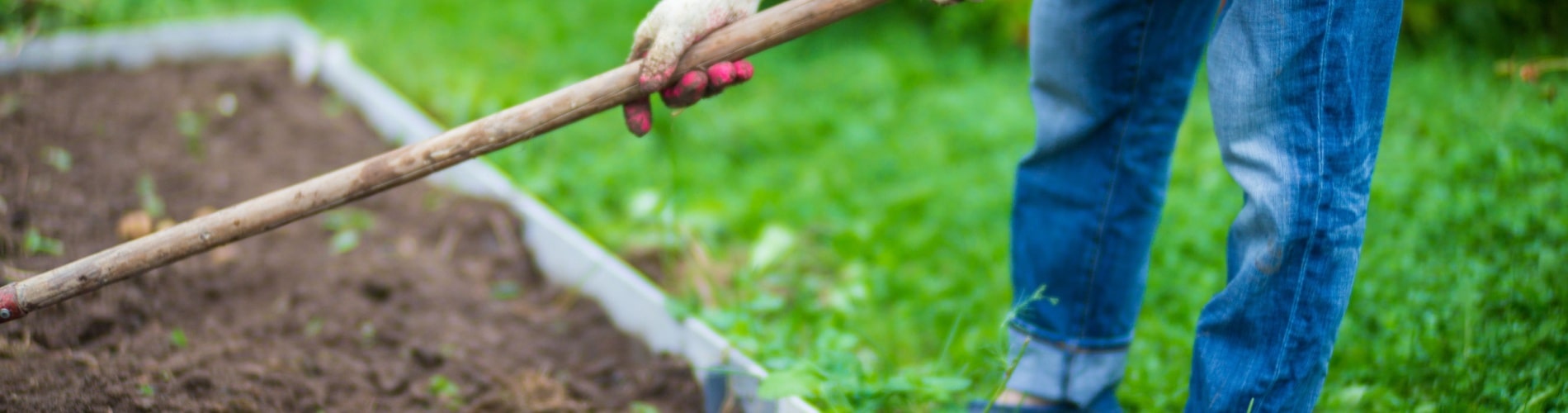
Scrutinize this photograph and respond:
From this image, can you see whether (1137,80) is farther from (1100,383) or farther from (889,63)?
(889,63)

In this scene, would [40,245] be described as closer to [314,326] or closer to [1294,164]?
[314,326]

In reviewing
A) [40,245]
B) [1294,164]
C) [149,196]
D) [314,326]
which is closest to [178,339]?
[314,326]

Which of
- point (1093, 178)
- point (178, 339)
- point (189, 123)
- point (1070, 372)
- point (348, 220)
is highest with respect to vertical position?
point (189, 123)

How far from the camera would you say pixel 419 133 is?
337 centimetres

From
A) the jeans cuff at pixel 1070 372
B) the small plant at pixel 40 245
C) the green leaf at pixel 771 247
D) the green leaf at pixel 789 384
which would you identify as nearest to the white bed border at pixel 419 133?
the green leaf at pixel 789 384

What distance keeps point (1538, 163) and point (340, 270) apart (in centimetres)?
318

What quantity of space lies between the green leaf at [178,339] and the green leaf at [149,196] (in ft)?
2.86

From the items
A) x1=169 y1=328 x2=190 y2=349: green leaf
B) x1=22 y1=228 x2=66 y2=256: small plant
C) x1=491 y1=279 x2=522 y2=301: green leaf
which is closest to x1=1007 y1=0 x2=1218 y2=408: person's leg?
x1=491 y1=279 x2=522 y2=301: green leaf

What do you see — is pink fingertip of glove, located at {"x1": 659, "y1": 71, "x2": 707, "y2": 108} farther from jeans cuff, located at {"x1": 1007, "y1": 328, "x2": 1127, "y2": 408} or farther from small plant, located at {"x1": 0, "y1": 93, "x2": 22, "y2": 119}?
small plant, located at {"x1": 0, "y1": 93, "x2": 22, "y2": 119}

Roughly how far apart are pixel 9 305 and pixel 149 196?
1523mm

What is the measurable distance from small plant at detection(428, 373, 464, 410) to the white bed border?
1.56 feet

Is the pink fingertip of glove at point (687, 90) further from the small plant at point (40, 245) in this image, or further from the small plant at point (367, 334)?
the small plant at point (40, 245)

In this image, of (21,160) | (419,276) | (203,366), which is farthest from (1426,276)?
(21,160)

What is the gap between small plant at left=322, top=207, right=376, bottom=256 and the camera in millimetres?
2744
